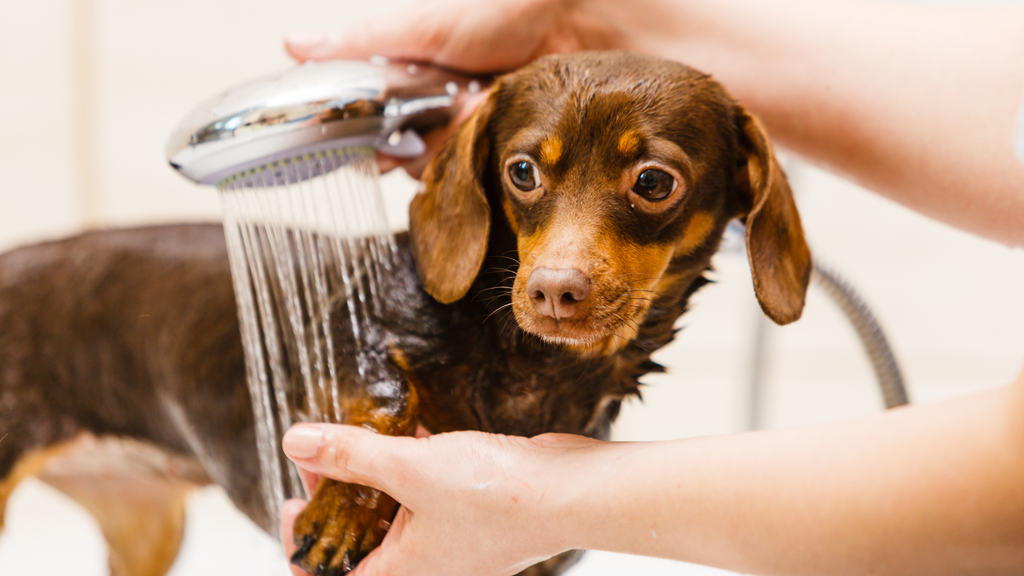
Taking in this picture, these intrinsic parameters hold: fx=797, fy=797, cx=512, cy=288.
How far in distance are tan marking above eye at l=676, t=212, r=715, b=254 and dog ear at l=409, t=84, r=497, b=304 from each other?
0.82ft

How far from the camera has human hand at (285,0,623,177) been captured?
4.28 ft

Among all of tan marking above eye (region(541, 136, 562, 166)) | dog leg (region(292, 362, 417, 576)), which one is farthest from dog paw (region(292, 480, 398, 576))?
tan marking above eye (region(541, 136, 562, 166))

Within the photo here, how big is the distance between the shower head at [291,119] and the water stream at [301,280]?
3cm

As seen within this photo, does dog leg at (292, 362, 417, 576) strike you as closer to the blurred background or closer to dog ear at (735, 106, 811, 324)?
dog ear at (735, 106, 811, 324)

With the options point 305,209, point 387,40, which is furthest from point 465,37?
point 305,209

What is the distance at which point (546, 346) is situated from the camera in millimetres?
1055

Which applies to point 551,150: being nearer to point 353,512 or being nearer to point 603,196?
point 603,196

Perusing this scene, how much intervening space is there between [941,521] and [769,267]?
1.22ft

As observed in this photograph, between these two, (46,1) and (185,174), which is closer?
(185,174)

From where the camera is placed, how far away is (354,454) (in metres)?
0.92

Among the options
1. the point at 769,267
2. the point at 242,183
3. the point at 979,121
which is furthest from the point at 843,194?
the point at 242,183

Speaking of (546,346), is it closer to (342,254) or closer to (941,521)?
(342,254)

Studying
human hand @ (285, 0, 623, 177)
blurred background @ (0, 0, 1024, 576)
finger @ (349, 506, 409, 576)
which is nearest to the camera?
finger @ (349, 506, 409, 576)

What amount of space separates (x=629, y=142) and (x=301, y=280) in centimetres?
56
